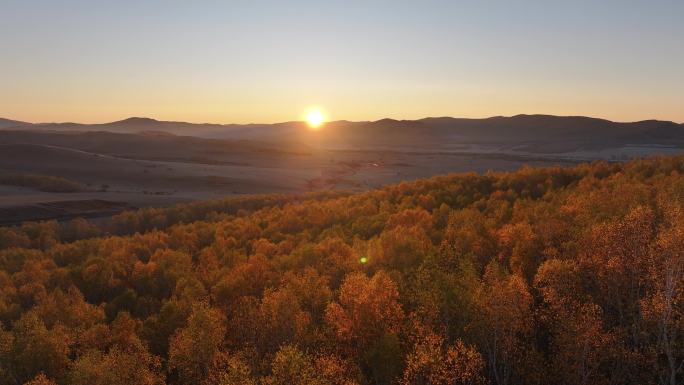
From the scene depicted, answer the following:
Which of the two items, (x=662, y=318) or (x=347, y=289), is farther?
(x=347, y=289)

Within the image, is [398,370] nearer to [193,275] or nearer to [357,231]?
[193,275]

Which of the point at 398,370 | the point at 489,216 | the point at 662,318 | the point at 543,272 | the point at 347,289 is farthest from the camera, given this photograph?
the point at 489,216

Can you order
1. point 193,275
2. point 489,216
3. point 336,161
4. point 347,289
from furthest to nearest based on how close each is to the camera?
point 336,161
point 489,216
point 193,275
point 347,289

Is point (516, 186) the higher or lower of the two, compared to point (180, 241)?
higher

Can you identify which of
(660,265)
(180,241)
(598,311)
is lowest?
(180,241)

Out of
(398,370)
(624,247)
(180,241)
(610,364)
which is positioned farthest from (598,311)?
(180,241)

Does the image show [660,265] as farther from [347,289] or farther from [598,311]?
[347,289]

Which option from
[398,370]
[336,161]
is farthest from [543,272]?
[336,161]
